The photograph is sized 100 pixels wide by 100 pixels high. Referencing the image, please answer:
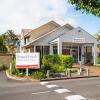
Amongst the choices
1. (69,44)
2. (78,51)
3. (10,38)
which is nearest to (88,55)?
(78,51)

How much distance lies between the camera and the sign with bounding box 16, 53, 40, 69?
2495 centimetres

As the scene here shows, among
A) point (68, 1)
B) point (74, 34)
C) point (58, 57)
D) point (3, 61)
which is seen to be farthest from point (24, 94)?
point (74, 34)

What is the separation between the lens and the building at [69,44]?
38500 mm

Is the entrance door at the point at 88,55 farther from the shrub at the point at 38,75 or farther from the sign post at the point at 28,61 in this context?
the shrub at the point at 38,75

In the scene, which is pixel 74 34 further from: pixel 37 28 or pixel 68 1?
pixel 68 1

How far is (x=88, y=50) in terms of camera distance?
43969 millimetres

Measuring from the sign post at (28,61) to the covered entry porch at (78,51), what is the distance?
14621 mm

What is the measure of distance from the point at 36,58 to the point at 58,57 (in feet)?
24.7

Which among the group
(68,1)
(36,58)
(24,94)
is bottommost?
(24,94)

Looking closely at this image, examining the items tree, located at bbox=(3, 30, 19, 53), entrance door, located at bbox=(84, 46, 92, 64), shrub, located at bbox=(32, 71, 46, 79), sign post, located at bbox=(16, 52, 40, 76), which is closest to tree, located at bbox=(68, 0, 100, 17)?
shrub, located at bbox=(32, 71, 46, 79)

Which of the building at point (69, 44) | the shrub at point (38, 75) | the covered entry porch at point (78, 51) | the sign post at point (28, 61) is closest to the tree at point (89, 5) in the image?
the shrub at point (38, 75)

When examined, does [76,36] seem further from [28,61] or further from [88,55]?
[28,61]

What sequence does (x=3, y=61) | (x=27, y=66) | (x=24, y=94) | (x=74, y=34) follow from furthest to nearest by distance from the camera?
(x=74, y=34) < (x=3, y=61) < (x=27, y=66) < (x=24, y=94)

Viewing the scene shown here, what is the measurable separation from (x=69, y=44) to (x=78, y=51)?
6.44 ft
